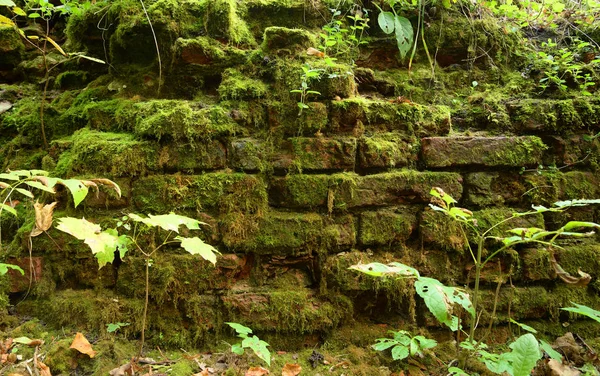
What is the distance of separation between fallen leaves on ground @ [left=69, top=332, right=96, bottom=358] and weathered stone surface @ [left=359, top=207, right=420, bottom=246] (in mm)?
1404

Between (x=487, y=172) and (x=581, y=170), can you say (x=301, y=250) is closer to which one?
(x=487, y=172)

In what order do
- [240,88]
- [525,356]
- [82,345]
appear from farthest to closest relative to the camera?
[240,88], [82,345], [525,356]

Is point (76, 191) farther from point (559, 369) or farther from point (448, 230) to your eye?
point (559, 369)

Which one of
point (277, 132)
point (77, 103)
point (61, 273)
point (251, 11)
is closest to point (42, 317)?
point (61, 273)

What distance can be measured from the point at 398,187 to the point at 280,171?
2.21 ft

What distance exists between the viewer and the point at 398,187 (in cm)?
205

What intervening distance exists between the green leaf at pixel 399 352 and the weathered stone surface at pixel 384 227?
54 centimetres

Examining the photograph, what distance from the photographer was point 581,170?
2230 mm

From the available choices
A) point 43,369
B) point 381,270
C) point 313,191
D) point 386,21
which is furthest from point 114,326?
point 386,21

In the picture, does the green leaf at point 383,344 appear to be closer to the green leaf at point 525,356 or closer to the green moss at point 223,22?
the green leaf at point 525,356

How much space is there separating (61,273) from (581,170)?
3033 mm

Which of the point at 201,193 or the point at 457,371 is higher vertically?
the point at 201,193

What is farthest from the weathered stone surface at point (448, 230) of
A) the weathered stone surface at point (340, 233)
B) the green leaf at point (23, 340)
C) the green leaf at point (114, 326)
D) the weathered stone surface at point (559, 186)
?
the green leaf at point (23, 340)

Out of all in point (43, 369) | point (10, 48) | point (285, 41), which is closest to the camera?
point (43, 369)
